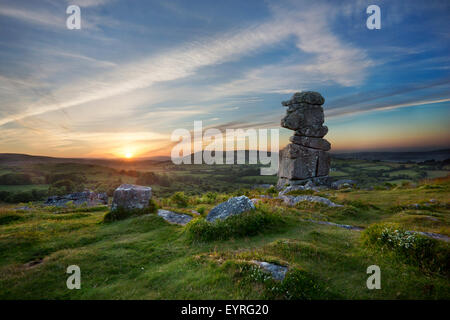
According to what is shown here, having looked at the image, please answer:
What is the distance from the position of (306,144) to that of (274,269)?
33.6 meters

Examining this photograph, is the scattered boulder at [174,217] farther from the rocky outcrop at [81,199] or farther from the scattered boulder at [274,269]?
the rocky outcrop at [81,199]

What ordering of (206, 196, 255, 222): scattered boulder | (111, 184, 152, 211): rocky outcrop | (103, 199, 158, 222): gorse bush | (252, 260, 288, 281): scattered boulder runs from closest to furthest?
(252, 260, 288, 281): scattered boulder
(206, 196, 255, 222): scattered boulder
(103, 199, 158, 222): gorse bush
(111, 184, 152, 211): rocky outcrop

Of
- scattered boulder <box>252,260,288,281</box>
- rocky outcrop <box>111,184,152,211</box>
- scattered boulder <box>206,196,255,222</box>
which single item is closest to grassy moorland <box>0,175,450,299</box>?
scattered boulder <box>252,260,288,281</box>

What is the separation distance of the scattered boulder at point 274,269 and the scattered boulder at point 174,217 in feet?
29.5

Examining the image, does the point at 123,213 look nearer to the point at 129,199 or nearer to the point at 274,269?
the point at 129,199

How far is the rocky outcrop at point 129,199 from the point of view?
16686 millimetres

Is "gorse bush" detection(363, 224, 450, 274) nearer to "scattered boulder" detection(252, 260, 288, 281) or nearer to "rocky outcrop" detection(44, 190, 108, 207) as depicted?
"scattered boulder" detection(252, 260, 288, 281)

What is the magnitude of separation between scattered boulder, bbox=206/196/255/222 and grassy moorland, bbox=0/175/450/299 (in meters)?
0.70

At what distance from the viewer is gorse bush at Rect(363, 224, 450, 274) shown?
751 centimetres

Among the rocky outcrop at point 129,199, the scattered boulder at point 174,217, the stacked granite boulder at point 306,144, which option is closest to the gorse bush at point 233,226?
the scattered boulder at point 174,217
